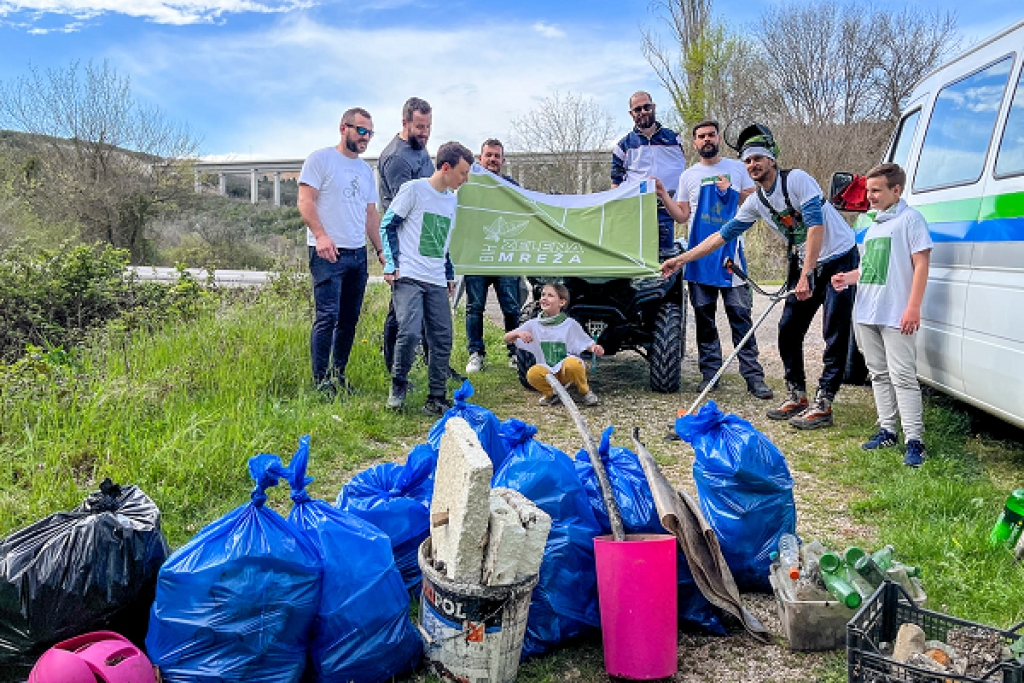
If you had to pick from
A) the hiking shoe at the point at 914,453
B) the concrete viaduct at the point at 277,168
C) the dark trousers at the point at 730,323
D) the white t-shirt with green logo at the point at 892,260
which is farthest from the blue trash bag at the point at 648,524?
the concrete viaduct at the point at 277,168

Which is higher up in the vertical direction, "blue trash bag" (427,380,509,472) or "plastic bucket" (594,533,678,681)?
"blue trash bag" (427,380,509,472)

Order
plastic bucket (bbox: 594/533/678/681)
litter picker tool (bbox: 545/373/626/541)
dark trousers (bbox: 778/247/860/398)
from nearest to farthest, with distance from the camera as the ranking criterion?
plastic bucket (bbox: 594/533/678/681) → litter picker tool (bbox: 545/373/626/541) → dark trousers (bbox: 778/247/860/398)

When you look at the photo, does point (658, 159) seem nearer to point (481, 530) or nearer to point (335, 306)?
point (335, 306)

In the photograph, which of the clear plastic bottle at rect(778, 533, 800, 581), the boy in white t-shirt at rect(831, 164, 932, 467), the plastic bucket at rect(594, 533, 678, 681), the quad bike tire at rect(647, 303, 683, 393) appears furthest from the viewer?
the quad bike tire at rect(647, 303, 683, 393)

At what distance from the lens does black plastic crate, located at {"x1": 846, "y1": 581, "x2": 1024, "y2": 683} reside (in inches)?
77.5

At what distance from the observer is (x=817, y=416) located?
217 inches

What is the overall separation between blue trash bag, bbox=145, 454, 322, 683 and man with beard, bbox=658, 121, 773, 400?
4.63 metres

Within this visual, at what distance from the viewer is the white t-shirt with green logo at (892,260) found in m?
4.53

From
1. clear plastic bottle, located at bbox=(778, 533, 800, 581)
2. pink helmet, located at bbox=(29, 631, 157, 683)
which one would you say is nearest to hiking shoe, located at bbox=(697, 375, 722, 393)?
clear plastic bottle, located at bbox=(778, 533, 800, 581)

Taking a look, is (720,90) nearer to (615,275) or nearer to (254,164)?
(615,275)

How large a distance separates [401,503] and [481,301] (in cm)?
435

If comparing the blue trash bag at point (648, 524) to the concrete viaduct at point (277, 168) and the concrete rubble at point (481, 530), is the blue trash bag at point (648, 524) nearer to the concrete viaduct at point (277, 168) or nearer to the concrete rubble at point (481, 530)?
the concrete rubble at point (481, 530)

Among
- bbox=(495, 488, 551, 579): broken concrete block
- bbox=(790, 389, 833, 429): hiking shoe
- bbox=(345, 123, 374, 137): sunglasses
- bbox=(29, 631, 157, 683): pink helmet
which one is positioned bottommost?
bbox=(790, 389, 833, 429): hiking shoe

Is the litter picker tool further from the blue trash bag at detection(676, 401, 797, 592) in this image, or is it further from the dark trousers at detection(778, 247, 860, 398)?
the dark trousers at detection(778, 247, 860, 398)
